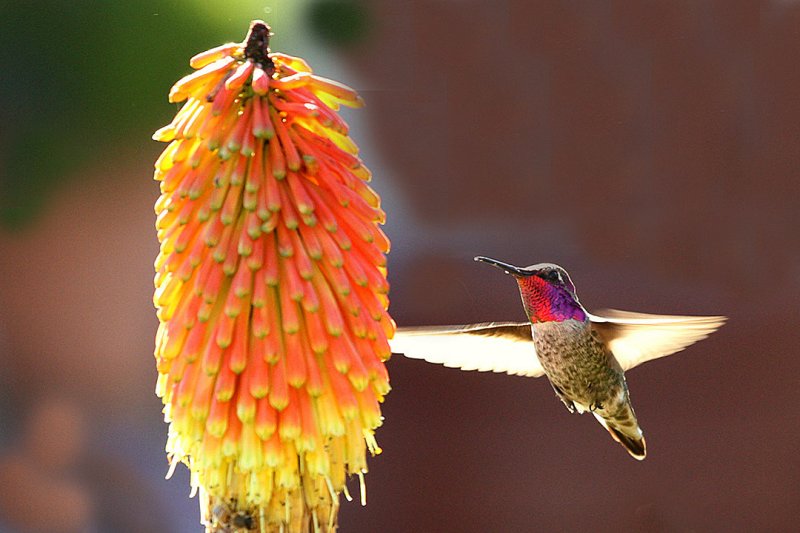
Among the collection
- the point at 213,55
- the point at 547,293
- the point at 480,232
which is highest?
the point at 480,232

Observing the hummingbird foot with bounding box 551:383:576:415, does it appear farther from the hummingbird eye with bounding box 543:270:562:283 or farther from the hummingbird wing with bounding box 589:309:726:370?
the hummingbird eye with bounding box 543:270:562:283

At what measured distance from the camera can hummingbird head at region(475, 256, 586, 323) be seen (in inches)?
92.0

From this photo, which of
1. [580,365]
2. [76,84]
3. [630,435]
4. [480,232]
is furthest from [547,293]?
[76,84]

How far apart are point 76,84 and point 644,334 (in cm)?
244

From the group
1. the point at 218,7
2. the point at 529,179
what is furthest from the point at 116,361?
the point at 529,179

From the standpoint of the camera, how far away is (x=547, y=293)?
2385mm

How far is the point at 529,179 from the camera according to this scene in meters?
3.71

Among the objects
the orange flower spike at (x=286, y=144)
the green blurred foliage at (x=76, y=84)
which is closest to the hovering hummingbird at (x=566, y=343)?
the orange flower spike at (x=286, y=144)

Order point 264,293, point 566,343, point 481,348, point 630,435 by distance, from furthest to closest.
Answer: point 630,435 < point 481,348 < point 566,343 < point 264,293

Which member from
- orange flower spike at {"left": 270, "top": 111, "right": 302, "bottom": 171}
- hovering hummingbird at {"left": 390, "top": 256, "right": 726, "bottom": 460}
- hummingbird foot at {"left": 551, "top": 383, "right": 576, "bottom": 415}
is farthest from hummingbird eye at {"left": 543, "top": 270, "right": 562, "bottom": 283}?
orange flower spike at {"left": 270, "top": 111, "right": 302, "bottom": 171}

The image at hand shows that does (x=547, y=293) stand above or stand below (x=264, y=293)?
above

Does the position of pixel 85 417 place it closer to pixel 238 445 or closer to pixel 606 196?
pixel 606 196

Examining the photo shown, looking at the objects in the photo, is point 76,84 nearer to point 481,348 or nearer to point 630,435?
point 481,348

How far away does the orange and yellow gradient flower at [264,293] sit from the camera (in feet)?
5.22
